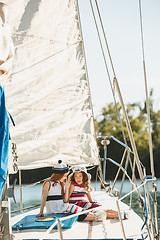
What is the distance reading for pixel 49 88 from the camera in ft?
13.1

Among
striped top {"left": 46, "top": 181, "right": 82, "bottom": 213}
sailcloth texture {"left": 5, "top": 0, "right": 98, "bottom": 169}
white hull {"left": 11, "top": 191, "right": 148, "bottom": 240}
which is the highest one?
sailcloth texture {"left": 5, "top": 0, "right": 98, "bottom": 169}

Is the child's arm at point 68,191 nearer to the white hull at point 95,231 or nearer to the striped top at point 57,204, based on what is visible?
the striped top at point 57,204

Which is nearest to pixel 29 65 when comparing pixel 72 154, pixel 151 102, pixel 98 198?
pixel 72 154

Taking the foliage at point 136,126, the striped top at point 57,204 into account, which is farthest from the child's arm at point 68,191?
the foliage at point 136,126

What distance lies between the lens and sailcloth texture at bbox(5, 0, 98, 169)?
12.2ft

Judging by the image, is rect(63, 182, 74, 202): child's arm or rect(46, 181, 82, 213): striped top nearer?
rect(46, 181, 82, 213): striped top

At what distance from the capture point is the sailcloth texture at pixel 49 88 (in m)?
3.73

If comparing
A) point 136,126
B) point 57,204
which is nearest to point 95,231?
point 57,204

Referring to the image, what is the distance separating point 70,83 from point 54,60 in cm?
33

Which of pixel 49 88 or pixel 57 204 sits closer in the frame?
pixel 57 204

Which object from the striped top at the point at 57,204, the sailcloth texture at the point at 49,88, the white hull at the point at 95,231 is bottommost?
the white hull at the point at 95,231

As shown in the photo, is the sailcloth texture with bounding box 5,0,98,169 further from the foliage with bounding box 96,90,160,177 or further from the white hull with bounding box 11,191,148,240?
the foliage with bounding box 96,90,160,177

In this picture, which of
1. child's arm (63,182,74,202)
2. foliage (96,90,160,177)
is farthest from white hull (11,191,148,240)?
foliage (96,90,160,177)

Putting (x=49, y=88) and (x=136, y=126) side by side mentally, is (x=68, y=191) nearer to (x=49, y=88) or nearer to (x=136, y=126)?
(x=49, y=88)
